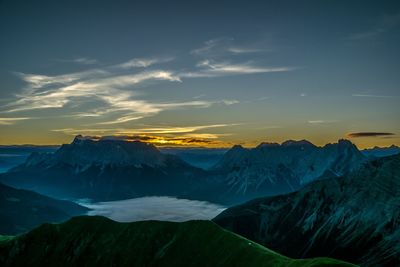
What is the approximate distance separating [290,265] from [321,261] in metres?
17.6

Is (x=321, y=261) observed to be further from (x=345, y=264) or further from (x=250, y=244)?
(x=250, y=244)

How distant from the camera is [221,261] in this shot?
19975 cm

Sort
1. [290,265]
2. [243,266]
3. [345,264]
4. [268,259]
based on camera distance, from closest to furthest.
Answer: [345,264] < [290,265] < [268,259] < [243,266]

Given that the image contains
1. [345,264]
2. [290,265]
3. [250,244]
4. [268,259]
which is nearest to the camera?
[345,264]

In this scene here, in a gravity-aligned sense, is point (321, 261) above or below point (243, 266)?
above

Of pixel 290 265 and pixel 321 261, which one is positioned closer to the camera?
pixel 321 261

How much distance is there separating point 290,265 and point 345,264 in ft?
78.8

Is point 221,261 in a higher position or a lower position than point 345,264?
lower

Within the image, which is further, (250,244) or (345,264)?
(250,244)

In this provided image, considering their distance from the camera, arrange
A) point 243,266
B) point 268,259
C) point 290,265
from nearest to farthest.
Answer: point 290,265 < point 268,259 < point 243,266

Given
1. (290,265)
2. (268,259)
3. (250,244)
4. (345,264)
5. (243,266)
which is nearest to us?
(345,264)

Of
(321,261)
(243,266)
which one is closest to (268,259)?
(243,266)

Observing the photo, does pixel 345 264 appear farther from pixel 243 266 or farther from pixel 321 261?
pixel 243 266

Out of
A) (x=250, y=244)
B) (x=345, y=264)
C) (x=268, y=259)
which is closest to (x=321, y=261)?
(x=345, y=264)
